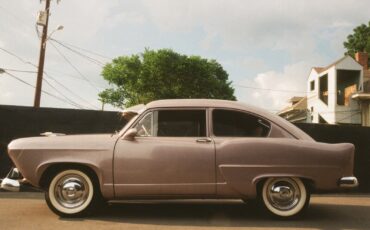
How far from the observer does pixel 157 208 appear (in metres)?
7.14

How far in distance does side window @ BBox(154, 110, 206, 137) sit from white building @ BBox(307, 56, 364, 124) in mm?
26237

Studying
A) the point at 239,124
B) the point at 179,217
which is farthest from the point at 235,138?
the point at 179,217

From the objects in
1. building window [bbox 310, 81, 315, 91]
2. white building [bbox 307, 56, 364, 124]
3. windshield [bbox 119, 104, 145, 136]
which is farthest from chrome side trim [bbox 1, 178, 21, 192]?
building window [bbox 310, 81, 315, 91]

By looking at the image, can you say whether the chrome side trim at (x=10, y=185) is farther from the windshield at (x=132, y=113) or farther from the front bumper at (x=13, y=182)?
the windshield at (x=132, y=113)

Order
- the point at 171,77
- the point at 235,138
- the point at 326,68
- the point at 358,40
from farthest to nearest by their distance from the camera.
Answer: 1. the point at 358,40
2. the point at 171,77
3. the point at 326,68
4. the point at 235,138

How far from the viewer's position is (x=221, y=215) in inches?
259

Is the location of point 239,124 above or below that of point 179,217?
above

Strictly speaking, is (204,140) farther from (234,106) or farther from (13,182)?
(13,182)

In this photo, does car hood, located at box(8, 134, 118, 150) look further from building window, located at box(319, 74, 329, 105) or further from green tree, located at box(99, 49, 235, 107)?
green tree, located at box(99, 49, 235, 107)

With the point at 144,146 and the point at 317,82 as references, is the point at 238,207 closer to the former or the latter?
the point at 144,146

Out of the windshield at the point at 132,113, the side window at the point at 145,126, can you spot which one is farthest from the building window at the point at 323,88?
the side window at the point at 145,126

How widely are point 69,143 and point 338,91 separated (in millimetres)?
29063

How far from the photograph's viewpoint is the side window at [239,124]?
21.0 feet

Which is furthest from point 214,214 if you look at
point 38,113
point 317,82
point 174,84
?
point 174,84
